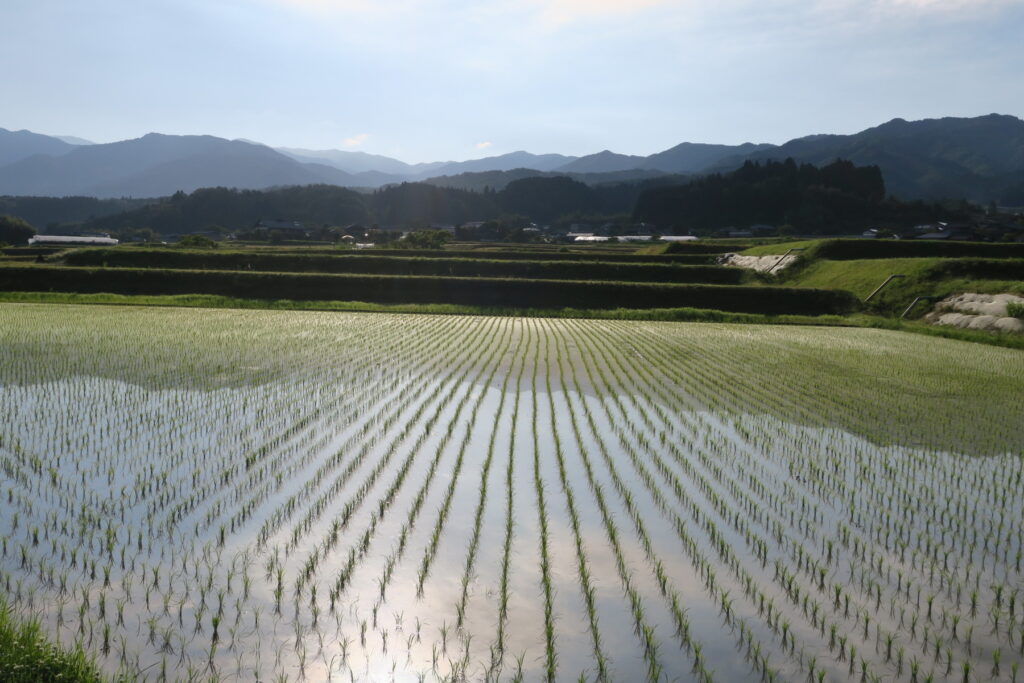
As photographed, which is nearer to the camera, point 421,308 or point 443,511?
point 443,511

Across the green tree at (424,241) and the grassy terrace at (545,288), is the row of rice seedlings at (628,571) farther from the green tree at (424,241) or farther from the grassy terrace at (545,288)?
the green tree at (424,241)

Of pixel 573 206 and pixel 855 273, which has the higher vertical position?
pixel 573 206

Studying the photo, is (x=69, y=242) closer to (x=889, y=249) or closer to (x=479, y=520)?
(x=889, y=249)

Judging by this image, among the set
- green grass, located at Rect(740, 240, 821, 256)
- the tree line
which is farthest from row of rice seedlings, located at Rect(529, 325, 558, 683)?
the tree line

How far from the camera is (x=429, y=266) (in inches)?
1228

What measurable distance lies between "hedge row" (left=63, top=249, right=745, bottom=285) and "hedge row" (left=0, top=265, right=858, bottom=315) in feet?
12.4

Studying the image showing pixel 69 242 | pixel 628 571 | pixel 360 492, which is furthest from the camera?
pixel 69 242

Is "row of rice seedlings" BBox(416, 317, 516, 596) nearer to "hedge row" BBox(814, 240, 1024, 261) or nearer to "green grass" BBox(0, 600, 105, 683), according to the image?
"green grass" BBox(0, 600, 105, 683)

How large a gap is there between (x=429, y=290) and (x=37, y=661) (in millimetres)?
24054

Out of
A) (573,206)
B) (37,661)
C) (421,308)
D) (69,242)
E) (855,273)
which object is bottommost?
(421,308)

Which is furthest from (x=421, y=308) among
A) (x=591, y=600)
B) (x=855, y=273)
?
(x=591, y=600)

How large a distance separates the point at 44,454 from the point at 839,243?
116ft

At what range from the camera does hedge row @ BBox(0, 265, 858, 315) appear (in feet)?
85.2

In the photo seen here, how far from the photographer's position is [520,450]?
705cm
